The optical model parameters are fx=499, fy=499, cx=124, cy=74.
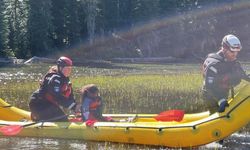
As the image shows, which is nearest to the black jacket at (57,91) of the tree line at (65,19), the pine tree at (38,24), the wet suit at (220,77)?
the wet suit at (220,77)

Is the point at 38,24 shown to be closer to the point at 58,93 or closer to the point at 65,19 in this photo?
the point at 65,19

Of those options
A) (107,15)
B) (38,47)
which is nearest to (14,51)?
(38,47)

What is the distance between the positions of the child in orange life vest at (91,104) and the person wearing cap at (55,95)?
1.13ft

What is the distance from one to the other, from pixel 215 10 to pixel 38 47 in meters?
29.4

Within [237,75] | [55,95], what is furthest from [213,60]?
[55,95]

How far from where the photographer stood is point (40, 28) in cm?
5462

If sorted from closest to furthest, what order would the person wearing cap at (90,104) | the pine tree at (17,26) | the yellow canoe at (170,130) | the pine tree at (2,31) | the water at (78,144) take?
1. the yellow canoe at (170,130)
2. the water at (78,144)
3. the person wearing cap at (90,104)
4. the pine tree at (2,31)
5. the pine tree at (17,26)

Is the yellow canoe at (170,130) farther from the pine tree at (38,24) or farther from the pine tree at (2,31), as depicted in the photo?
the pine tree at (38,24)

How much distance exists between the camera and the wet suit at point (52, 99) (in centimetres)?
1250

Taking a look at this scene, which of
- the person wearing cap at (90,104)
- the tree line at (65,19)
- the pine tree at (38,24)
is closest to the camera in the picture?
the person wearing cap at (90,104)

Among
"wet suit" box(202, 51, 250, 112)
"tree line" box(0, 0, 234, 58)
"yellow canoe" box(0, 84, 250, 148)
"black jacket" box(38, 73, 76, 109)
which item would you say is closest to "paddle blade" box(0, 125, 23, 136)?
"yellow canoe" box(0, 84, 250, 148)

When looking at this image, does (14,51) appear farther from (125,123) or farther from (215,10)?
(125,123)

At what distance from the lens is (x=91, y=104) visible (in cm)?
1243

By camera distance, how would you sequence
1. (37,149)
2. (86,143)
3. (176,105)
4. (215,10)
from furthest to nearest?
(215,10), (176,105), (86,143), (37,149)
